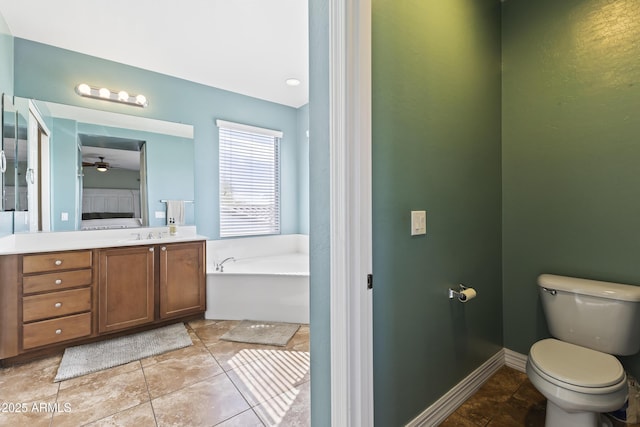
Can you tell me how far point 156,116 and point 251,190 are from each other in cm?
137

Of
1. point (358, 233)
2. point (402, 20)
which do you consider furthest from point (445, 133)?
point (358, 233)

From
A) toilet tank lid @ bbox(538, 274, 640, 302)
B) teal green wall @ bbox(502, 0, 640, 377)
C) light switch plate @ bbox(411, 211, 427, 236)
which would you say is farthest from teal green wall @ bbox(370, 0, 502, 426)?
toilet tank lid @ bbox(538, 274, 640, 302)

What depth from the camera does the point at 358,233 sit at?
1.06 m

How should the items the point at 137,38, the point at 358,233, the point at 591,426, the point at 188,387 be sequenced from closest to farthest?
the point at 358,233
the point at 591,426
the point at 188,387
the point at 137,38

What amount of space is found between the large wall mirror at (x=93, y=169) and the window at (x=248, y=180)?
0.47 m

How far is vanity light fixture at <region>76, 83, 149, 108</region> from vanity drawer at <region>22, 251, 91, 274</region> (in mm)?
1552

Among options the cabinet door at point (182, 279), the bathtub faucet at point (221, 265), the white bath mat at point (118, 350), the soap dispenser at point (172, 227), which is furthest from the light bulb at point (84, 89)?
the white bath mat at point (118, 350)

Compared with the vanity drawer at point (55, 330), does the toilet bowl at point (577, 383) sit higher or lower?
higher

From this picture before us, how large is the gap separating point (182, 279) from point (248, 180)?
61.9 inches

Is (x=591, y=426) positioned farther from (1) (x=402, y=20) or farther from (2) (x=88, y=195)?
(2) (x=88, y=195)

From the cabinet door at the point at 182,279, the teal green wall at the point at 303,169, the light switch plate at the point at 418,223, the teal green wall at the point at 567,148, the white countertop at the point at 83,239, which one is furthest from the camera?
the teal green wall at the point at 303,169

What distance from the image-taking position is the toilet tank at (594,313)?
4.63ft

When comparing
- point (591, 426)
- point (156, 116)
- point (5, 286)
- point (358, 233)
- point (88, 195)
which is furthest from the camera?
point (156, 116)

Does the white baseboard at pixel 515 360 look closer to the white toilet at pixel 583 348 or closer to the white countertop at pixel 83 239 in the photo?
the white toilet at pixel 583 348
